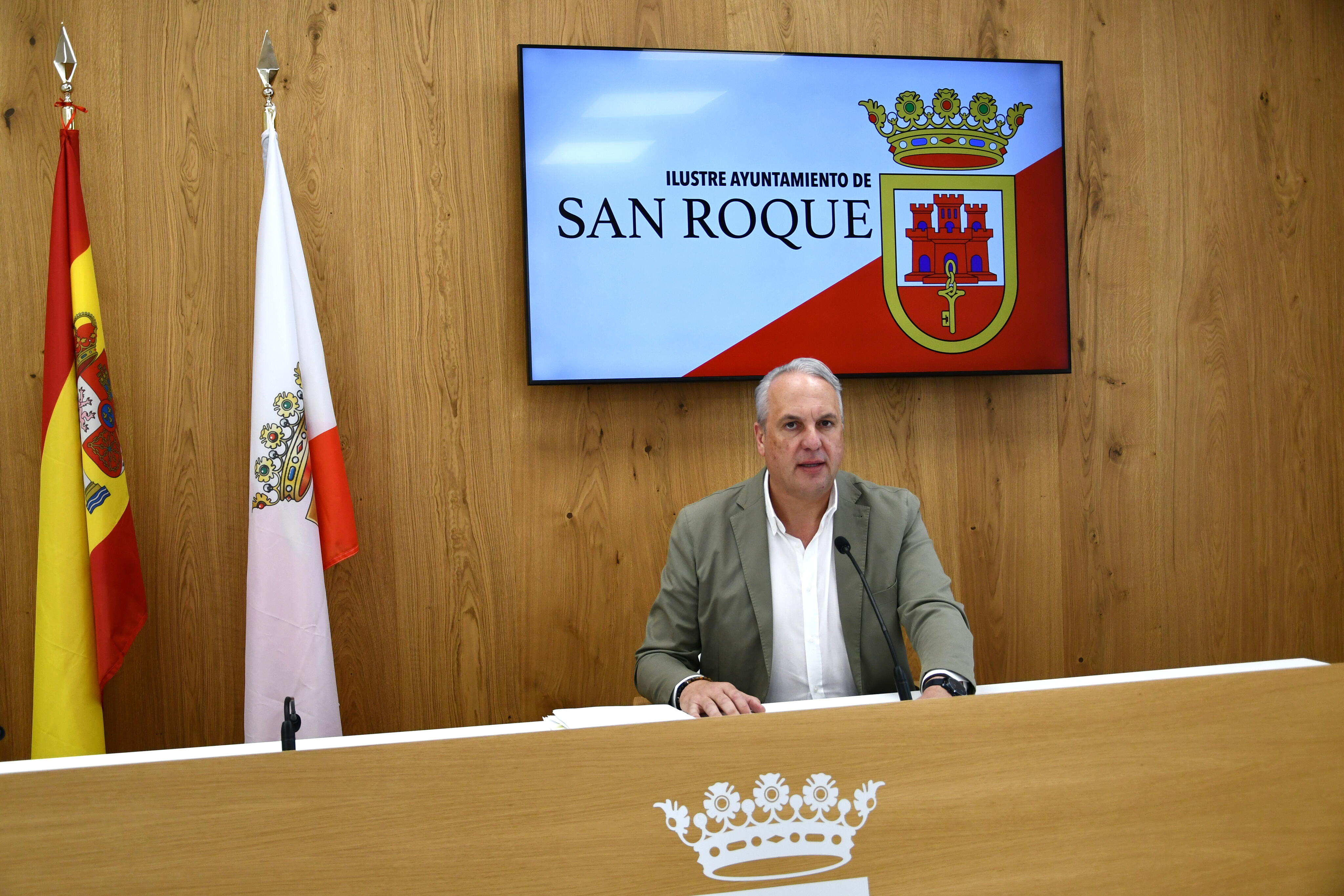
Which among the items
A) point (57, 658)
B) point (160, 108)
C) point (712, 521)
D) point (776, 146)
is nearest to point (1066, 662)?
point (712, 521)

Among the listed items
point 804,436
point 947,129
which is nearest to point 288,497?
point 804,436

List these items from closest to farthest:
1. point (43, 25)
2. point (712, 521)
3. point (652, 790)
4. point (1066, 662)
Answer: point (652, 790), point (712, 521), point (43, 25), point (1066, 662)

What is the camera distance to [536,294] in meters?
2.57

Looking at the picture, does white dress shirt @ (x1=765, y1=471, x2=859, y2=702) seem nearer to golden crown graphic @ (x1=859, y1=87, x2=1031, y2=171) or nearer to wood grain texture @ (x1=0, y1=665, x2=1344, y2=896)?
wood grain texture @ (x1=0, y1=665, x2=1344, y2=896)

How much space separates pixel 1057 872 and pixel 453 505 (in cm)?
181

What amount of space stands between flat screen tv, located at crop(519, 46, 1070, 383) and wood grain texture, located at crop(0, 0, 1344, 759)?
119 millimetres

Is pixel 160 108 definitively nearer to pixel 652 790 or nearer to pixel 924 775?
pixel 652 790

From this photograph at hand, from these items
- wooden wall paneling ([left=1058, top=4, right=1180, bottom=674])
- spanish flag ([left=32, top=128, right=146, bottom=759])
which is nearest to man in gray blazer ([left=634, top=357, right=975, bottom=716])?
wooden wall paneling ([left=1058, top=4, right=1180, bottom=674])

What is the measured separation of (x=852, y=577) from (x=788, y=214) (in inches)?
44.9

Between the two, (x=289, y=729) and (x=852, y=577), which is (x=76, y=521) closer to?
(x=289, y=729)

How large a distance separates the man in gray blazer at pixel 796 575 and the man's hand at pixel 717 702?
31 cm

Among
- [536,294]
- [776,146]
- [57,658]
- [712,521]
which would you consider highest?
[776,146]

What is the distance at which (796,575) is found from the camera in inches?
82.9

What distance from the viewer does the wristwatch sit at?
162 cm
